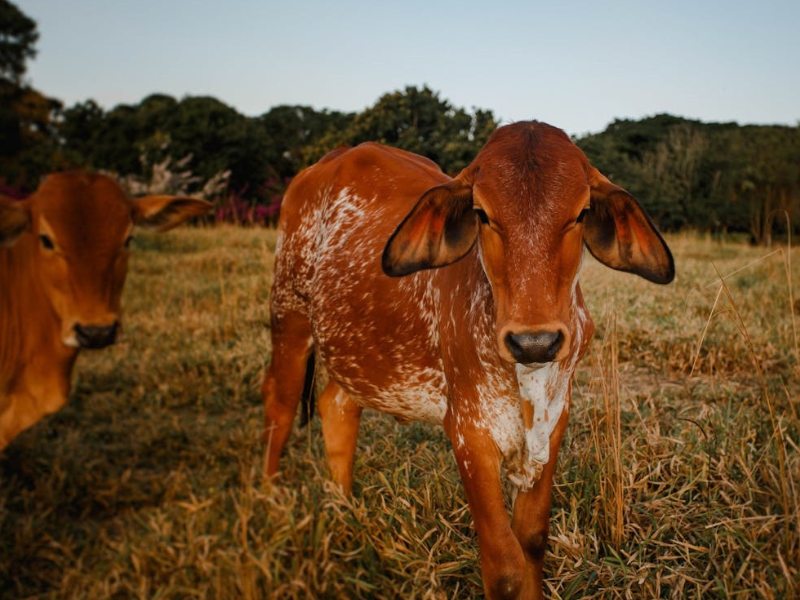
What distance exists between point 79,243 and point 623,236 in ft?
8.20

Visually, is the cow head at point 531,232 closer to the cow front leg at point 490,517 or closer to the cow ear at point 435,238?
the cow ear at point 435,238

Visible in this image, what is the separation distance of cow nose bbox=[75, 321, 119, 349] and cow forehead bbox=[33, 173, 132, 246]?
0.41 m

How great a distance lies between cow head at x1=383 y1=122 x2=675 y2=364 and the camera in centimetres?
169

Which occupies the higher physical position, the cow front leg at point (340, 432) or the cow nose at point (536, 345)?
the cow nose at point (536, 345)

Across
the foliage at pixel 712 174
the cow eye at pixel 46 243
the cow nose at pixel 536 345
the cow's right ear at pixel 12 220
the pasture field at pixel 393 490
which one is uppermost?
the foliage at pixel 712 174

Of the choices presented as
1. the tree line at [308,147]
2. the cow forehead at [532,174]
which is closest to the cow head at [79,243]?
the cow forehead at [532,174]

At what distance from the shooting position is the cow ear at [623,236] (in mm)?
1912

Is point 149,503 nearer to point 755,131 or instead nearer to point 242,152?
point 242,152

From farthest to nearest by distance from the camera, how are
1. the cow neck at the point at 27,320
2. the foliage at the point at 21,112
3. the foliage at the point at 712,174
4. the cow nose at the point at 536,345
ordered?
the foliage at the point at 21,112 < the foliage at the point at 712,174 < the cow neck at the point at 27,320 < the cow nose at the point at 536,345

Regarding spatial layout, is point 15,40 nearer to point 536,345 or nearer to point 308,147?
point 308,147

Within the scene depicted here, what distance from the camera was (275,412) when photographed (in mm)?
3557

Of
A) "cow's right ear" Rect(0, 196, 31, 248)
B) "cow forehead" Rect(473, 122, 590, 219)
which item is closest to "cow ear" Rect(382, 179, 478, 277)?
"cow forehead" Rect(473, 122, 590, 219)

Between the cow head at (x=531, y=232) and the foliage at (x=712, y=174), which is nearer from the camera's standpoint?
the cow head at (x=531, y=232)

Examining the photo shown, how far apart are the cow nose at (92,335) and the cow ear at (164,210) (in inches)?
27.6
